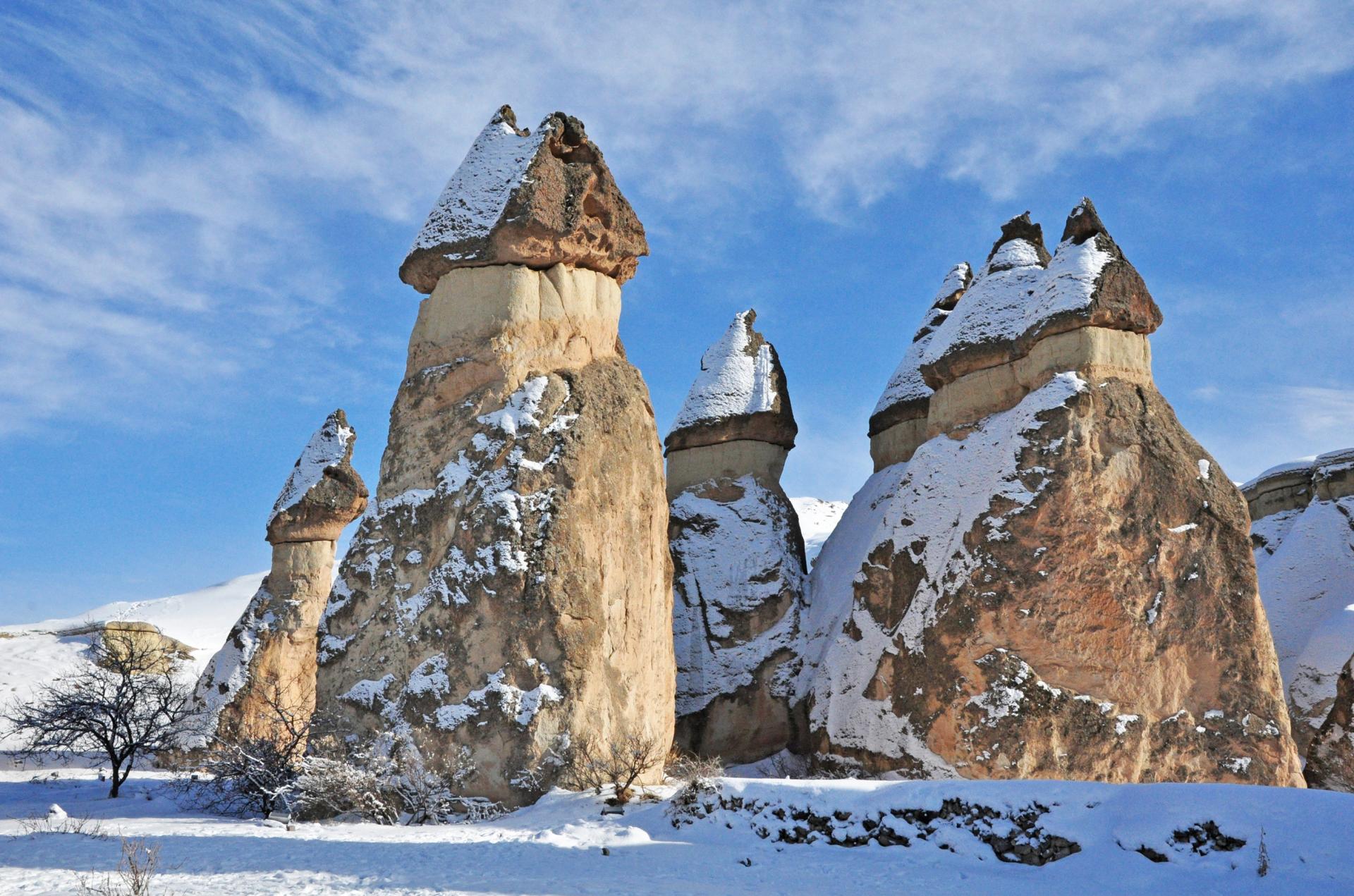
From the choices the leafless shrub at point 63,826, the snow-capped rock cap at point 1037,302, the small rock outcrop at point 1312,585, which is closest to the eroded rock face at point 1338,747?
the small rock outcrop at point 1312,585

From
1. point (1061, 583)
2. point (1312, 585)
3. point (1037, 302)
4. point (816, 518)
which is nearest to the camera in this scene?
point (1061, 583)

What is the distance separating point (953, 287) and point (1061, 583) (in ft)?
22.7

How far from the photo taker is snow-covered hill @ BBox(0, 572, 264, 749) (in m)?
23.6

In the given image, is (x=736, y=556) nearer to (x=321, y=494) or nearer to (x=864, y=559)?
(x=864, y=559)

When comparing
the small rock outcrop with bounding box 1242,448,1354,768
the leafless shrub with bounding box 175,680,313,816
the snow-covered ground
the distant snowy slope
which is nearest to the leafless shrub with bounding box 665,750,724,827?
the snow-covered ground

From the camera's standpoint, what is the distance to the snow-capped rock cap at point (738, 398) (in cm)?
1603

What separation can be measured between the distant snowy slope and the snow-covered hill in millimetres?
21338

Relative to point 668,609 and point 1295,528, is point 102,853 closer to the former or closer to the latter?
point 668,609

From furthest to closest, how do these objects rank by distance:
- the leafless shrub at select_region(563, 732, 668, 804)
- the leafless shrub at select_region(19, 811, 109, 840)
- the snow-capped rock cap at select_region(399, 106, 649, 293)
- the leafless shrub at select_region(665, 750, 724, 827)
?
the snow-capped rock cap at select_region(399, 106, 649, 293) → the leafless shrub at select_region(563, 732, 668, 804) → the leafless shrub at select_region(665, 750, 724, 827) → the leafless shrub at select_region(19, 811, 109, 840)

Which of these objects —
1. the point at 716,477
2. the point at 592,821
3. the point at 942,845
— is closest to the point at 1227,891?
the point at 942,845

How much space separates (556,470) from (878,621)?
4.05 m

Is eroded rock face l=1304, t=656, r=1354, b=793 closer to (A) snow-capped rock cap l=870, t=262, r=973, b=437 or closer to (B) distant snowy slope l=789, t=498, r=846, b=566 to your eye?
(A) snow-capped rock cap l=870, t=262, r=973, b=437

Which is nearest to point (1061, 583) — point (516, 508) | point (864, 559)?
point (864, 559)

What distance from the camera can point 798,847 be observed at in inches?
307
